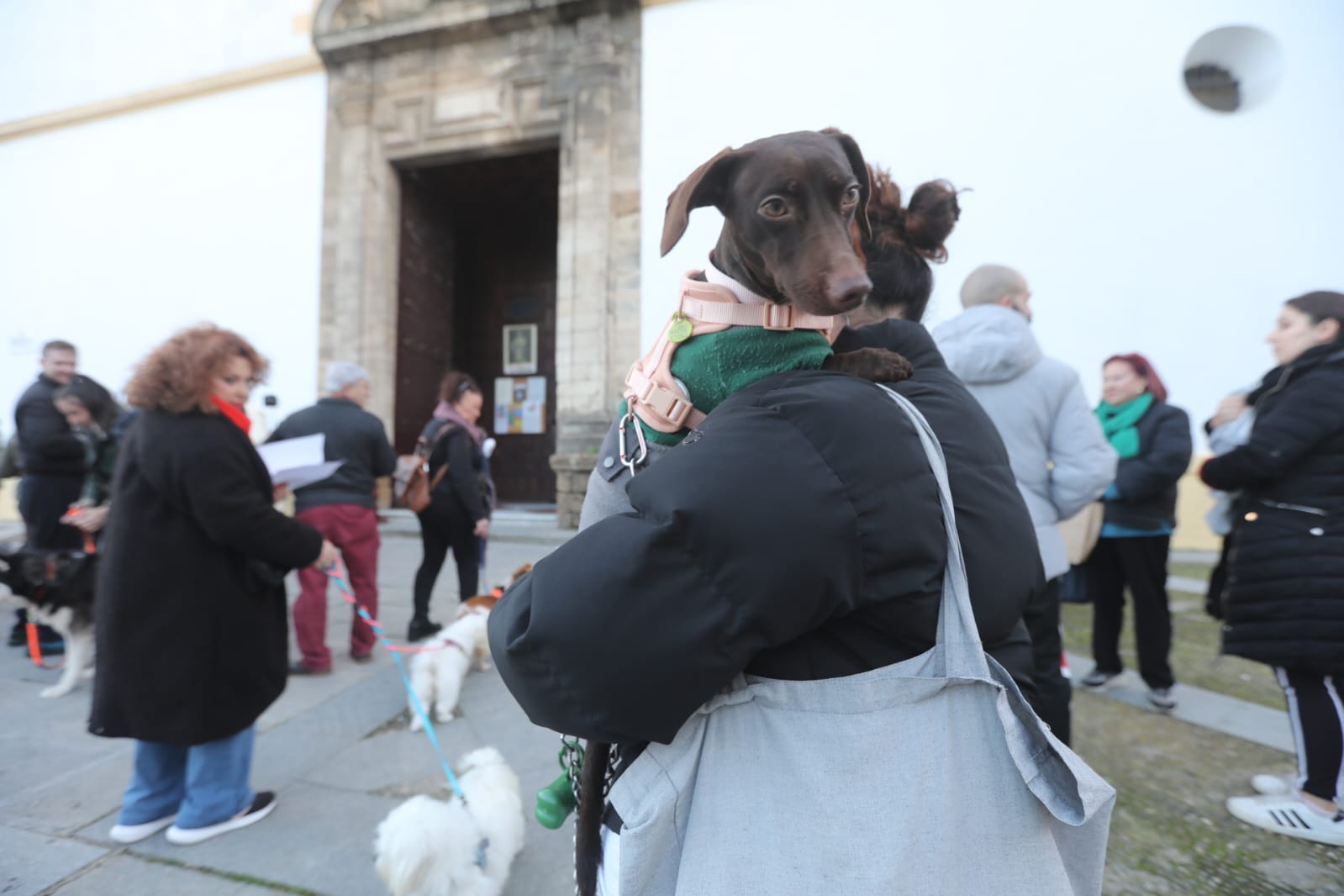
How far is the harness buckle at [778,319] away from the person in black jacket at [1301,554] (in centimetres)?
249

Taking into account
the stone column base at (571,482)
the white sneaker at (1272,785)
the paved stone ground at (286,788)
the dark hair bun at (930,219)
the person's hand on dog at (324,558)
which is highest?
the dark hair bun at (930,219)

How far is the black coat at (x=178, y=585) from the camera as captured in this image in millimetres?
2285

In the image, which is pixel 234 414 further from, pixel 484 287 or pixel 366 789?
pixel 484 287

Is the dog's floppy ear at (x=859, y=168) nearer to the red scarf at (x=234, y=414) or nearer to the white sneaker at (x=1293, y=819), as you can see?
the red scarf at (x=234, y=414)

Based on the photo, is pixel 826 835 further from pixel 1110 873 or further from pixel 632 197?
pixel 632 197

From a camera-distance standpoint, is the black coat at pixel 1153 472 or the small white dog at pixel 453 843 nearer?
the small white dog at pixel 453 843

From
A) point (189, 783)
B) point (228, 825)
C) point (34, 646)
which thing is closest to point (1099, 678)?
point (228, 825)

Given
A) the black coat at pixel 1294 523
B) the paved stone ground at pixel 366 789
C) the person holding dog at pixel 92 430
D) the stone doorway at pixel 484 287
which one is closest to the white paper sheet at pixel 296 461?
the paved stone ground at pixel 366 789

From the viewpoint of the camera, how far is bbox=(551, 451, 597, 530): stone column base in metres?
8.43

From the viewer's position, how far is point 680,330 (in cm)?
115

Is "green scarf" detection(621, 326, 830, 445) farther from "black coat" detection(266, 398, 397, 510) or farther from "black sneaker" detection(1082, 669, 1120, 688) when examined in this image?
"black sneaker" detection(1082, 669, 1120, 688)

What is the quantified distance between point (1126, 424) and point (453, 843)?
13.0 feet

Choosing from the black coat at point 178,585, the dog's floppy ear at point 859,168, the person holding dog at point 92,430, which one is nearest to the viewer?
the dog's floppy ear at point 859,168

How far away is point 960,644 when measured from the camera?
2.82 ft
